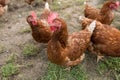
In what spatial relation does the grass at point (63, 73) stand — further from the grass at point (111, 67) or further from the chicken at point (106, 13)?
the chicken at point (106, 13)

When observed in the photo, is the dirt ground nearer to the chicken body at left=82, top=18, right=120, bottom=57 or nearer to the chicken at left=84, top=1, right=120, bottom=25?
the chicken body at left=82, top=18, right=120, bottom=57

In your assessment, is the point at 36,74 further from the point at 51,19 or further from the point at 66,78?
the point at 51,19

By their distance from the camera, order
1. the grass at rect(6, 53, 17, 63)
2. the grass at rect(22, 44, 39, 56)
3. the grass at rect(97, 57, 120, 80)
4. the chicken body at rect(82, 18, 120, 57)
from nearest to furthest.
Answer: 1. the chicken body at rect(82, 18, 120, 57)
2. the grass at rect(97, 57, 120, 80)
3. the grass at rect(6, 53, 17, 63)
4. the grass at rect(22, 44, 39, 56)

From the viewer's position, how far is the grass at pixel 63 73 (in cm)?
505

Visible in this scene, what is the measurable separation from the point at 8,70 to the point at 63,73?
44.6 inches

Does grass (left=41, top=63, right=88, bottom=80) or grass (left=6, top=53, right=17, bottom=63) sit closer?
grass (left=41, top=63, right=88, bottom=80)

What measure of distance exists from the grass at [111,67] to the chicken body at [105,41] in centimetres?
23

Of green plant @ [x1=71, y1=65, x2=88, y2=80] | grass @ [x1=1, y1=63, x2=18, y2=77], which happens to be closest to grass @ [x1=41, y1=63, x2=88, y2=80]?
green plant @ [x1=71, y1=65, x2=88, y2=80]

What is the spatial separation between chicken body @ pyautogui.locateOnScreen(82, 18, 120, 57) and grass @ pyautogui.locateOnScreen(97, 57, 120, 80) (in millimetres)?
235

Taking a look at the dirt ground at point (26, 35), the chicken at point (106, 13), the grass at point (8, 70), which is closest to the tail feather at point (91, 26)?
the dirt ground at point (26, 35)

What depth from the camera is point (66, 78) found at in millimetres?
5066

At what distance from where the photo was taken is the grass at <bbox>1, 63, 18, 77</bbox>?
201 inches

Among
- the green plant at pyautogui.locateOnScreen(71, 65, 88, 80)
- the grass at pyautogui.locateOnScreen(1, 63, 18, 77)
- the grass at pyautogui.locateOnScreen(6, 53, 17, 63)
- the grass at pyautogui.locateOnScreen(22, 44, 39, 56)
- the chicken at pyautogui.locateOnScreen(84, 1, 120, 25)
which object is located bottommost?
the green plant at pyautogui.locateOnScreen(71, 65, 88, 80)

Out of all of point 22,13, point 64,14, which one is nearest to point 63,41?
point 64,14
